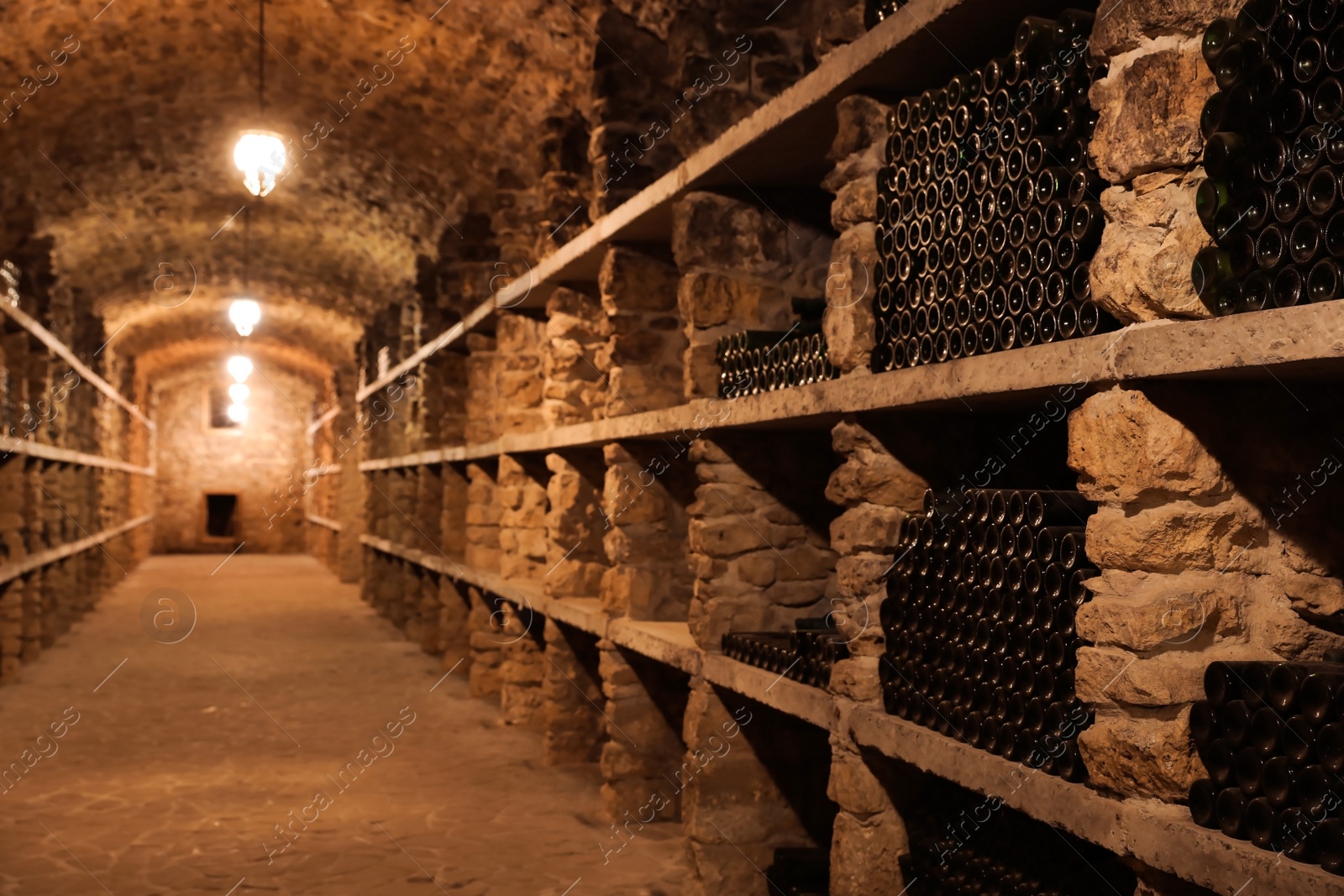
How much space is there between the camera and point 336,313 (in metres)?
18.3

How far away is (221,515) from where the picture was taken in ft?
99.8

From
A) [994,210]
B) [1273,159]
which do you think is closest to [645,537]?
[994,210]

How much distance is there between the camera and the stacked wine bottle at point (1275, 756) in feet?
7.90

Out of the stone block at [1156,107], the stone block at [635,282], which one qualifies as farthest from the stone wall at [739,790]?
the stone block at [1156,107]

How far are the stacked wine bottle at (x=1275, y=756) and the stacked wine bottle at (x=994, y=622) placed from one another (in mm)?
508

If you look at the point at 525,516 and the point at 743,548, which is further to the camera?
the point at 525,516

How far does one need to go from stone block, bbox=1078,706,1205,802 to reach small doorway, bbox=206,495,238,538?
1170 inches

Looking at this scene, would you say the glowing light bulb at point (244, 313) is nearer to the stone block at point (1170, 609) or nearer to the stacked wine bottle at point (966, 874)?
the stacked wine bottle at point (966, 874)

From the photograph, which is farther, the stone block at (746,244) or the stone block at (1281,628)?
the stone block at (746,244)

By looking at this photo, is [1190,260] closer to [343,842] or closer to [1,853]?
[343,842]

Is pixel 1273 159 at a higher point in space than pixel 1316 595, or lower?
higher

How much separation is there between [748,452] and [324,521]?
61.4ft

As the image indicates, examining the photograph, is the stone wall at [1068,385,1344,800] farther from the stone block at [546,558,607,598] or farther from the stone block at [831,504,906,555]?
the stone block at [546,558,607,598]

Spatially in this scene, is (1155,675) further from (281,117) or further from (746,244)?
(281,117)
